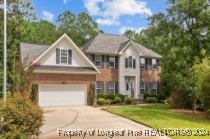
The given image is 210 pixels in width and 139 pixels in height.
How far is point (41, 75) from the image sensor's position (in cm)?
2652

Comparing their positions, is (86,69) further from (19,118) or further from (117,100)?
(19,118)

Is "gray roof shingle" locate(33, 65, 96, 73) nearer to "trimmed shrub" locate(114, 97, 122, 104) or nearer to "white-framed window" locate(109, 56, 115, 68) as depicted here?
"trimmed shrub" locate(114, 97, 122, 104)

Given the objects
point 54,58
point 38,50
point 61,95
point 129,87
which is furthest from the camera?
point 129,87

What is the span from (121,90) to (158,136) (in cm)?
2095

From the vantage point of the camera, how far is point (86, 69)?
29.1 m

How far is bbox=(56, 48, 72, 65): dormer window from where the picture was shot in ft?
92.5

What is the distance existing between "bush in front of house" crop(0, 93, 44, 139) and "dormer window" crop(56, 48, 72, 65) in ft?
50.6

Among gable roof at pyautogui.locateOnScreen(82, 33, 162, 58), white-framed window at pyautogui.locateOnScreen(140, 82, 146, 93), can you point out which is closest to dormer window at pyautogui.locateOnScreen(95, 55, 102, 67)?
gable roof at pyautogui.locateOnScreen(82, 33, 162, 58)

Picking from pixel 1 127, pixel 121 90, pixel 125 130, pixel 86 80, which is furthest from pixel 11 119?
pixel 121 90

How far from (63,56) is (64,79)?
243 centimetres

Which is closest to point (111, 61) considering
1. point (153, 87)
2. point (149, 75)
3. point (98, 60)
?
point (98, 60)

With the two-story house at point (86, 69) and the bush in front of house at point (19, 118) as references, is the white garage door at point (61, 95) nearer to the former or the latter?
the two-story house at point (86, 69)

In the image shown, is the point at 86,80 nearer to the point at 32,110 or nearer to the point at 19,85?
the point at 19,85

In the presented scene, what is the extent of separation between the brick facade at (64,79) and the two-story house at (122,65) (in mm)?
4010
